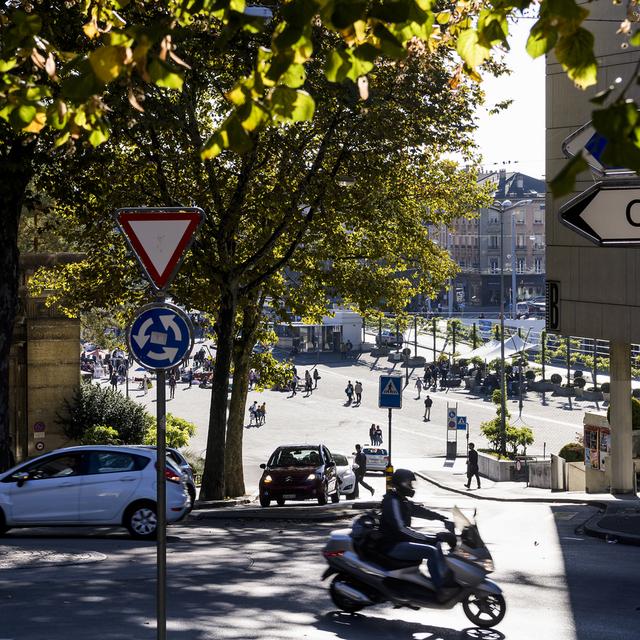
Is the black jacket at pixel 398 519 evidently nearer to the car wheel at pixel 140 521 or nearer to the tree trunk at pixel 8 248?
the car wheel at pixel 140 521

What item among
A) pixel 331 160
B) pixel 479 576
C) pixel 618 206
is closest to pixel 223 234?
pixel 331 160

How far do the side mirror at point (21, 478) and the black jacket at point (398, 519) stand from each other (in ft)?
22.4

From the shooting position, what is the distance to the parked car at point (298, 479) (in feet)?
76.2

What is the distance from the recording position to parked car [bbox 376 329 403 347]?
87.8m

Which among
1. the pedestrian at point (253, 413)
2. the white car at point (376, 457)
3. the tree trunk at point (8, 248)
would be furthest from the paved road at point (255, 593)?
the pedestrian at point (253, 413)

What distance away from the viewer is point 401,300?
29594mm

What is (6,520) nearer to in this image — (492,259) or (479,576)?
(479,576)

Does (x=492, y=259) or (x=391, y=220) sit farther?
(x=492, y=259)

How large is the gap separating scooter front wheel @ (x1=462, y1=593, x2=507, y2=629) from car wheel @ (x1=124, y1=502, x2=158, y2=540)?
20.7 ft

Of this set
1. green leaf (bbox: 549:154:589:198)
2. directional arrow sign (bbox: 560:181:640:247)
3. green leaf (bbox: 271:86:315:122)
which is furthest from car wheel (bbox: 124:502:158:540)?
green leaf (bbox: 549:154:589:198)

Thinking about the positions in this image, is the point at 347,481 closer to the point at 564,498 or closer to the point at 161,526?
the point at 564,498

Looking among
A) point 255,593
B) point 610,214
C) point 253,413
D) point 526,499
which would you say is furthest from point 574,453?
point 610,214

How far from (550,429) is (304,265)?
2708 centimetres

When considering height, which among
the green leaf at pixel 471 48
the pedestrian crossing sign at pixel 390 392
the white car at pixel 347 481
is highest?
the green leaf at pixel 471 48
